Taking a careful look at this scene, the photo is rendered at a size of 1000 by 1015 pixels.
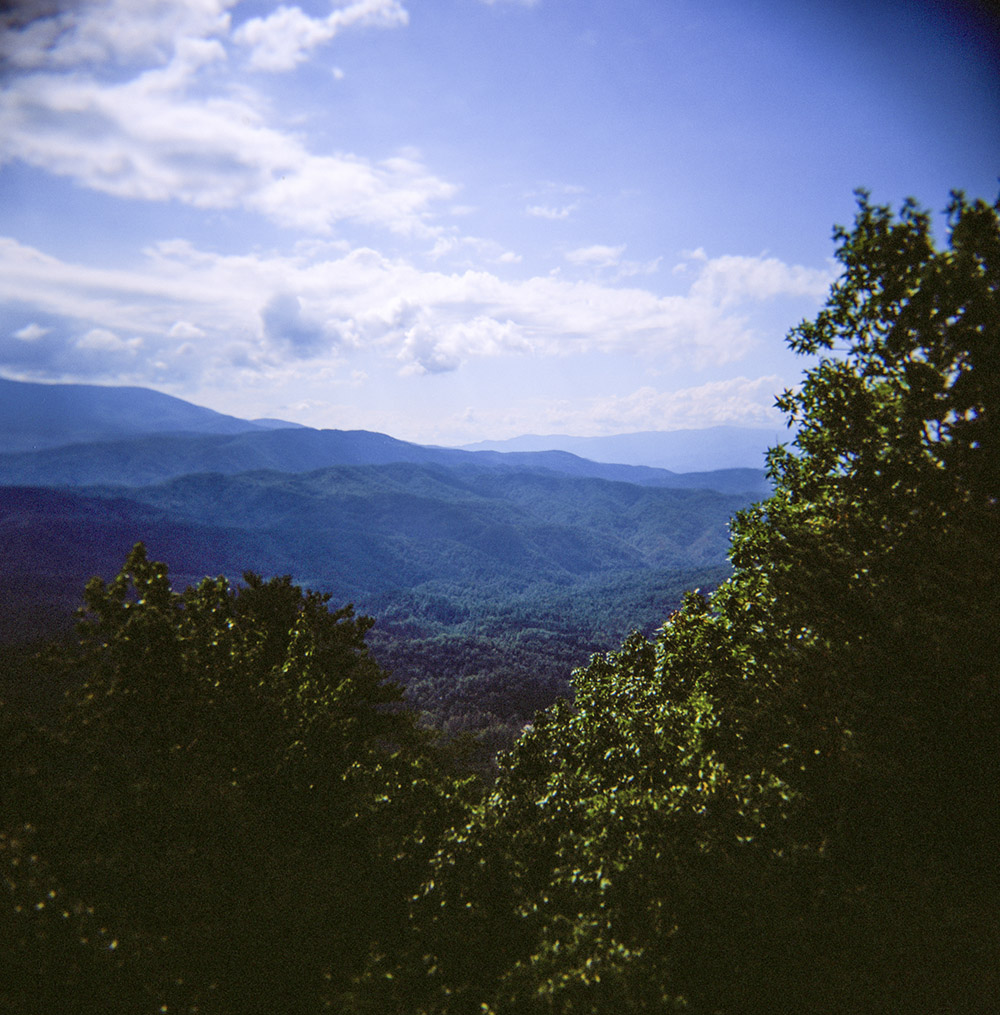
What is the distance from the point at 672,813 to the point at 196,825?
881 centimetres

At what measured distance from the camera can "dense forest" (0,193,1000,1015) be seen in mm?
7480

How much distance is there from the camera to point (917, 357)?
1074 centimetres

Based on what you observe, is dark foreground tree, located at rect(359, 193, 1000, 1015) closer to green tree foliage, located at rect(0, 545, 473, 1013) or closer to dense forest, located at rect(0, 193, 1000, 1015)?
dense forest, located at rect(0, 193, 1000, 1015)

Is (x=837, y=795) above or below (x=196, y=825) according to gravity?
above

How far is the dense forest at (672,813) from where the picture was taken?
7.48 metres

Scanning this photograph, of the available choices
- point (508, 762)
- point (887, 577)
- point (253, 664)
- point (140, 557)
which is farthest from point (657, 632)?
point (140, 557)

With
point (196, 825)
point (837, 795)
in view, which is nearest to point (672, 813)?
point (837, 795)

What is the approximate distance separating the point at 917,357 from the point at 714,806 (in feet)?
31.5

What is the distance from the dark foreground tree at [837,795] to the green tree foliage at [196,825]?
142 cm

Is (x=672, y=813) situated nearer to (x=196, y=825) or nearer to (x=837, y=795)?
(x=837, y=795)

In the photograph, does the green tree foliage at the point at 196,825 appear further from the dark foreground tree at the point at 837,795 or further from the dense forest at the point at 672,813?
the dark foreground tree at the point at 837,795

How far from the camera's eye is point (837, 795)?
966 centimetres

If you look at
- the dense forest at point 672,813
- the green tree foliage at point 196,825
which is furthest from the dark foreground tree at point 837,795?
the green tree foliage at point 196,825

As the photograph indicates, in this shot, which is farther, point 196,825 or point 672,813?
point 196,825
